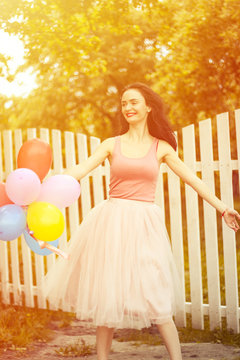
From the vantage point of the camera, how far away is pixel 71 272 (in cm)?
350

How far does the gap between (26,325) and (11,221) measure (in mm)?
2073

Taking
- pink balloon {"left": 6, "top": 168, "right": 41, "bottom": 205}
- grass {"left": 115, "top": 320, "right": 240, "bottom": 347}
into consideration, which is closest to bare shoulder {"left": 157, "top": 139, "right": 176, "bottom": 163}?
pink balloon {"left": 6, "top": 168, "right": 41, "bottom": 205}

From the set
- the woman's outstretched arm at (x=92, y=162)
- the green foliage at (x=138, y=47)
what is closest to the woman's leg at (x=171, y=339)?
the woman's outstretched arm at (x=92, y=162)

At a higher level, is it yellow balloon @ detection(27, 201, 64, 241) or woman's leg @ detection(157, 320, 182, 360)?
yellow balloon @ detection(27, 201, 64, 241)

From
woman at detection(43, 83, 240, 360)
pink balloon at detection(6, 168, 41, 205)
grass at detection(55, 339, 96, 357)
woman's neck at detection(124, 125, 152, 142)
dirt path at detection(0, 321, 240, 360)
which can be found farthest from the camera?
grass at detection(55, 339, 96, 357)

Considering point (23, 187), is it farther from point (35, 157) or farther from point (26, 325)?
point (26, 325)

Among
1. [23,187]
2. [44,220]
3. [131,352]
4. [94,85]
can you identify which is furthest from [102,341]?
[94,85]

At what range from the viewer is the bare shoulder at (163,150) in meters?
3.57

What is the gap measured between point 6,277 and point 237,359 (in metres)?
2.94

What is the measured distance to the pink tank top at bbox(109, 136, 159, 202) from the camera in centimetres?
348

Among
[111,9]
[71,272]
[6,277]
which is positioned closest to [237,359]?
[71,272]

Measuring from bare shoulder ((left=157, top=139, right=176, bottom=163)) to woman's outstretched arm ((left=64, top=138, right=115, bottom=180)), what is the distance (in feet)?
1.03

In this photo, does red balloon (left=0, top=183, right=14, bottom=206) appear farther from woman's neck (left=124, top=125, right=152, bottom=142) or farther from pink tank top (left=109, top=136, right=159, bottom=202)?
woman's neck (left=124, top=125, right=152, bottom=142)

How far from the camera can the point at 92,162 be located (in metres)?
3.52
